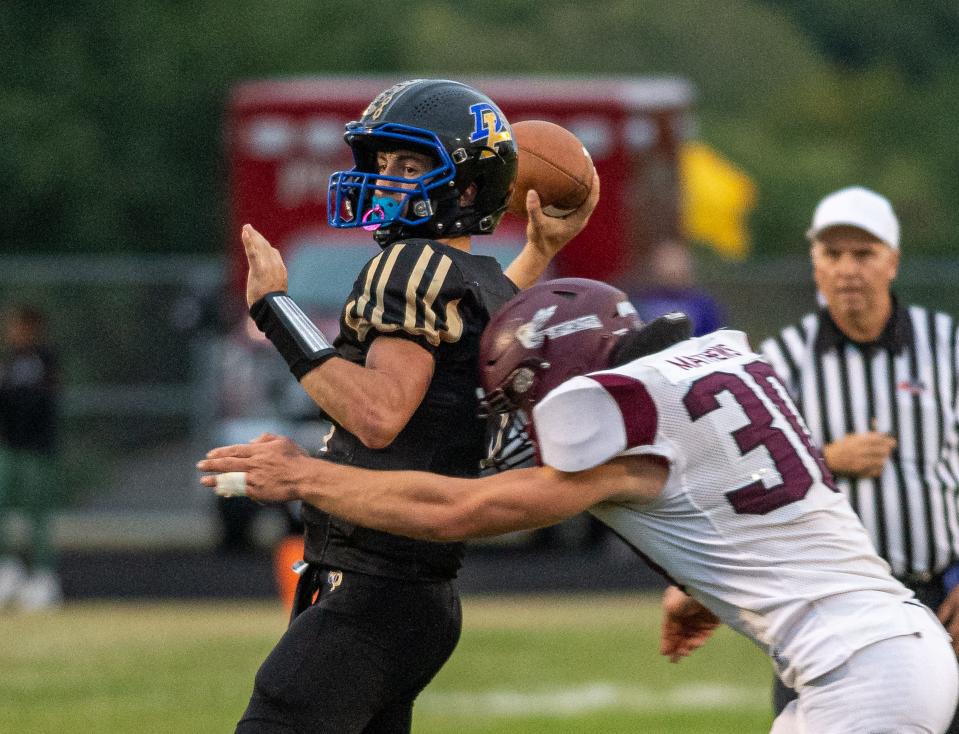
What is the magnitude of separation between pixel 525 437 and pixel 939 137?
44159 millimetres

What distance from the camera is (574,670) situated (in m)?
8.59

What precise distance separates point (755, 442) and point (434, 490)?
23.9 inches

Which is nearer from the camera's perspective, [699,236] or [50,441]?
[50,441]

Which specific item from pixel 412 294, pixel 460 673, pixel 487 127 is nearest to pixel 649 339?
pixel 412 294

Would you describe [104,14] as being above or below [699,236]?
above

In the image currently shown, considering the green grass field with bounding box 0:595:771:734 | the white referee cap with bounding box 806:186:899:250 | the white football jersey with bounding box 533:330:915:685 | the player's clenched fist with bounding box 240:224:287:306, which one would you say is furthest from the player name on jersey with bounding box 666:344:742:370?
the green grass field with bounding box 0:595:771:734

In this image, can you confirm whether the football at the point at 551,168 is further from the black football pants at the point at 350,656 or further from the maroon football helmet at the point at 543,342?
the black football pants at the point at 350,656

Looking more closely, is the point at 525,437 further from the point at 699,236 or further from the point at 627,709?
the point at 699,236

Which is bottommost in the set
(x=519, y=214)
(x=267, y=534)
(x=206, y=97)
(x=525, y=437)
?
(x=267, y=534)

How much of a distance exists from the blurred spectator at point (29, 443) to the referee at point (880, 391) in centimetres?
668

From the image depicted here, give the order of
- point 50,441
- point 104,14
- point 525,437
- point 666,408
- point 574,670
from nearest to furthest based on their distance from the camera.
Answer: point 666,408, point 525,437, point 574,670, point 50,441, point 104,14

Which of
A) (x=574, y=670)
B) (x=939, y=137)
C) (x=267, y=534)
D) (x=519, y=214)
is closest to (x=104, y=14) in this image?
(x=267, y=534)

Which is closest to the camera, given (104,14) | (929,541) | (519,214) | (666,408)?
(666,408)

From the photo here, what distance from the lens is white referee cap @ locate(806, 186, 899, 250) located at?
511cm
